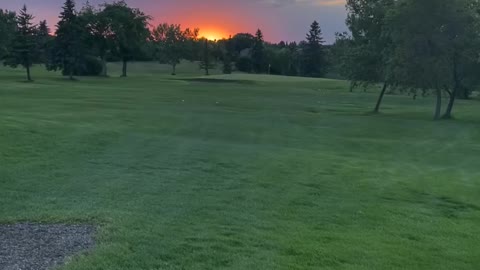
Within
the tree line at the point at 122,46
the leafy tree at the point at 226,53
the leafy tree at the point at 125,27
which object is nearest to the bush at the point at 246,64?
the tree line at the point at 122,46

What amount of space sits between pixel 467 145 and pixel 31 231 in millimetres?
20446

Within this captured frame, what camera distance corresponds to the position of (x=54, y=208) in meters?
8.45

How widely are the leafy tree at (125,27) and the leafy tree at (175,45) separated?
20313 millimetres

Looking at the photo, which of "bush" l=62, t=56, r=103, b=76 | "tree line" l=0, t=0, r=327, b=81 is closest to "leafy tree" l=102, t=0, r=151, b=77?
"tree line" l=0, t=0, r=327, b=81

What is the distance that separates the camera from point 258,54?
117 metres

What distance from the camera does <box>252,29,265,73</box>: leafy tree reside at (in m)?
117

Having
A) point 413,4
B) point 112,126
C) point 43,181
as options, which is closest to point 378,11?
point 413,4

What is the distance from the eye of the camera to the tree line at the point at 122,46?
63.3 m

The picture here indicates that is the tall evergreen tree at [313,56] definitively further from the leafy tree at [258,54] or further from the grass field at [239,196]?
the grass field at [239,196]

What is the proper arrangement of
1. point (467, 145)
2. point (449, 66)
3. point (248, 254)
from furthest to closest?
point (449, 66), point (467, 145), point (248, 254)

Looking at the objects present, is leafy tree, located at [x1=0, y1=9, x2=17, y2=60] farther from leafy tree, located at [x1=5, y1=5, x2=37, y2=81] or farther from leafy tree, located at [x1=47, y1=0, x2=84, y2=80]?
leafy tree, located at [x1=47, y1=0, x2=84, y2=80]

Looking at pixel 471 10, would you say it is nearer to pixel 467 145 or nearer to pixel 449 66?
pixel 449 66

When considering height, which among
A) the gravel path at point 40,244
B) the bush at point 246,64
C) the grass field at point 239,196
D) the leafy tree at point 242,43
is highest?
the leafy tree at point 242,43

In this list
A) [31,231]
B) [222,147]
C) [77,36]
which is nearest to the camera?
[31,231]
